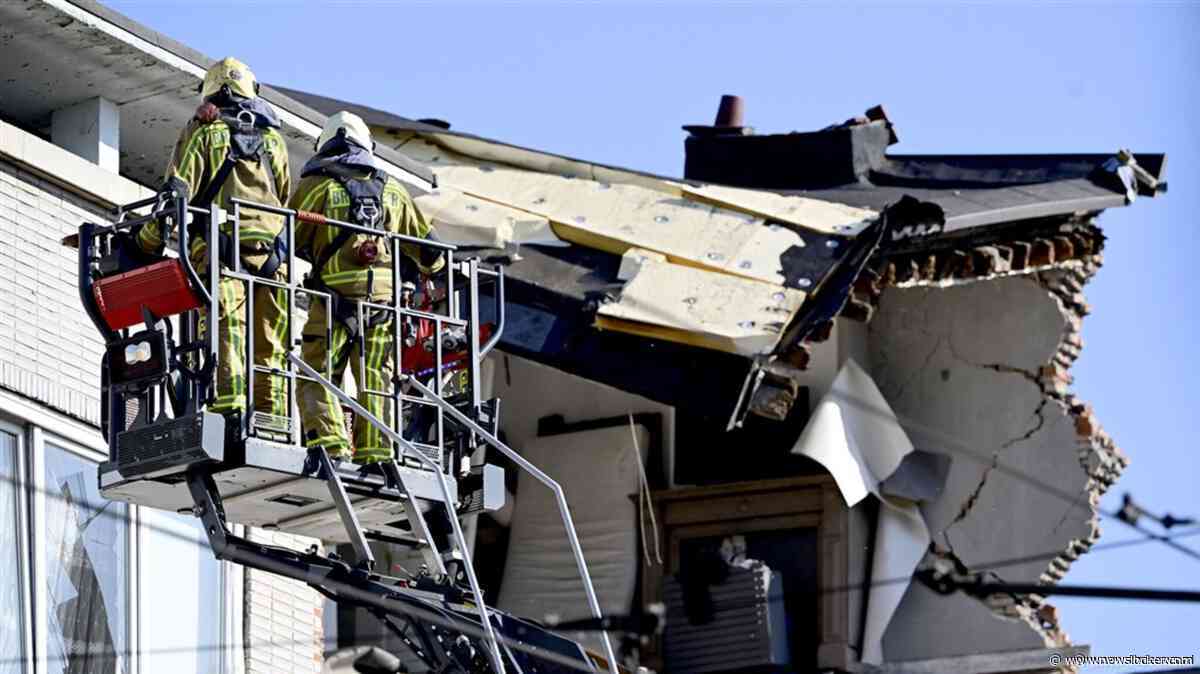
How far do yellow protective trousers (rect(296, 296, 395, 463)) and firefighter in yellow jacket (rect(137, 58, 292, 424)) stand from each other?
9.9 inches

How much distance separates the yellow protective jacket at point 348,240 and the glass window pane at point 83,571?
6.21ft

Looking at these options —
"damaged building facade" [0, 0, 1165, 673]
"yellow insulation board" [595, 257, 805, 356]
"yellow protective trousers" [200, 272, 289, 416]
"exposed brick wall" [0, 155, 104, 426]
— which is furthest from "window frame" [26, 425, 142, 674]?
"yellow insulation board" [595, 257, 805, 356]

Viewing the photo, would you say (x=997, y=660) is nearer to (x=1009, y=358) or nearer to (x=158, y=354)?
(x=1009, y=358)

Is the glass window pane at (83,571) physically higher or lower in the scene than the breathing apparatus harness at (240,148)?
lower

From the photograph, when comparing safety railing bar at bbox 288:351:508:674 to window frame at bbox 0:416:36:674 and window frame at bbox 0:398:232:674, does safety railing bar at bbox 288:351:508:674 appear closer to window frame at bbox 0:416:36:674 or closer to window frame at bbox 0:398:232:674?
window frame at bbox 0:398:232:674

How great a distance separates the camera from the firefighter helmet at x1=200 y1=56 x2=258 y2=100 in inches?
608

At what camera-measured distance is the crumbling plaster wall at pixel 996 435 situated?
2184 cm

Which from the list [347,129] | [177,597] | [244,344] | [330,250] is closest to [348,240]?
[330,250]

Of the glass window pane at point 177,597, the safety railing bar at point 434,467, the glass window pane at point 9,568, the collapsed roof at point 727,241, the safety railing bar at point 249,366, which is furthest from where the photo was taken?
the collapsed roof at point 727,241

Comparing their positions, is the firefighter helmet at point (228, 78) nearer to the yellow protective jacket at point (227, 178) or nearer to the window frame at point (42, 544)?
the yellow protective jacket at point (227, 178)

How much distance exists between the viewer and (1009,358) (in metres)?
22.5

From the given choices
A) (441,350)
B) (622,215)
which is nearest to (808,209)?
(622,215)

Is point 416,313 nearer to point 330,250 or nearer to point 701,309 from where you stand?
point 330,250

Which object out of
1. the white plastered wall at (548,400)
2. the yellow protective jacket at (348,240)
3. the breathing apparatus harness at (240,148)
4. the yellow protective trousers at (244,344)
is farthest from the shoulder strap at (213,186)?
the white plastered wall at (548,400)
